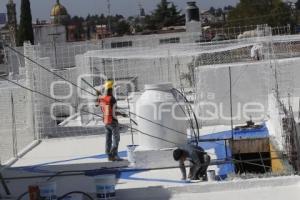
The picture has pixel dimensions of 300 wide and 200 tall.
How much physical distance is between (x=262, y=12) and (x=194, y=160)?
5071cm

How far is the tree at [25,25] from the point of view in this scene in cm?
5762

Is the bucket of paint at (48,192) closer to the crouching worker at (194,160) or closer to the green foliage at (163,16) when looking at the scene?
the crouching worker at (194,160)

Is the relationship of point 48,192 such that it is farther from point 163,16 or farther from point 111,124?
point 163,16

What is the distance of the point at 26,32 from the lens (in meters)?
57.8

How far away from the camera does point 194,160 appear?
402 inches

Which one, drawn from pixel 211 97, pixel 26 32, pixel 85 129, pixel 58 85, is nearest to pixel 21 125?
pixel 85 129

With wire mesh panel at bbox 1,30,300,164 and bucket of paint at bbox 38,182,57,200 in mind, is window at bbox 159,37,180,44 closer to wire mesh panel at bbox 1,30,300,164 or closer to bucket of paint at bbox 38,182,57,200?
wire mesh panel at bbox 1,30,300,164

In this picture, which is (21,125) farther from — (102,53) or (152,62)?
(152,62)

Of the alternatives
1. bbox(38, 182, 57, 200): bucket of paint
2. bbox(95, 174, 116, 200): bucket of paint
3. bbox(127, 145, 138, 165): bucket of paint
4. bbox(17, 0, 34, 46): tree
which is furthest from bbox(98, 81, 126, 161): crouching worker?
bbox(17, 0, 34, 46): tree

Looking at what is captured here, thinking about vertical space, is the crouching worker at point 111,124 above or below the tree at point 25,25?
below

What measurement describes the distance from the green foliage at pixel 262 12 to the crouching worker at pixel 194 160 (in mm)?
41322

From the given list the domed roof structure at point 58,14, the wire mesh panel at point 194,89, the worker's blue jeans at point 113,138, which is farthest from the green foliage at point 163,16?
the worker's blue jeans at point 113,138

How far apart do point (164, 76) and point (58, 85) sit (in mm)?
5462

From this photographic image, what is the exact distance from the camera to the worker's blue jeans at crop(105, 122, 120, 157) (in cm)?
1270
